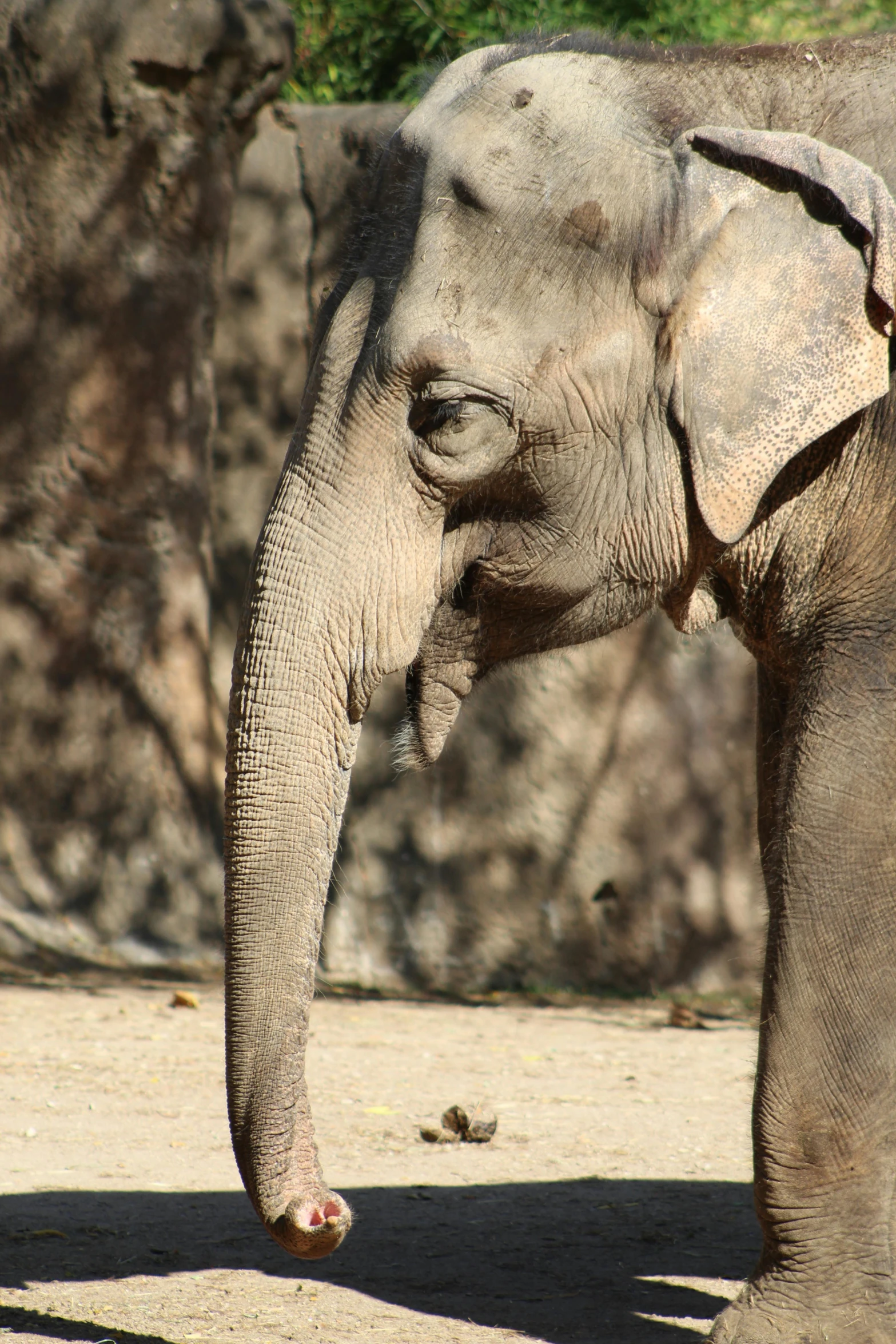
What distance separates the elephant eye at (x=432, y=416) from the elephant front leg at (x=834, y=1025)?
2.35 ft

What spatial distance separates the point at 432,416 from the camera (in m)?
2.40

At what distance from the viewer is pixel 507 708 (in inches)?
289

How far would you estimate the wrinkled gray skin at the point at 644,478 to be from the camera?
7.64 ft

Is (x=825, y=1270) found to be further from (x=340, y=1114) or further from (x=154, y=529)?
(x=154, y=529)

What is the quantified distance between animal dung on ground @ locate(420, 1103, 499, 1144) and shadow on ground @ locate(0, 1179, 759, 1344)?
0.38 metres

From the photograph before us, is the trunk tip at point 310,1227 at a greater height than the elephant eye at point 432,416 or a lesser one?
lesser

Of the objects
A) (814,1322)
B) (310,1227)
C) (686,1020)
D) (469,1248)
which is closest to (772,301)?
(310,1227)

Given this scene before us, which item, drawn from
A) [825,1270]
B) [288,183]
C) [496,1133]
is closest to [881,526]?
[825,1270]

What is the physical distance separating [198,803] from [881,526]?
4987mm

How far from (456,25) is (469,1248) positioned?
22.5 ft

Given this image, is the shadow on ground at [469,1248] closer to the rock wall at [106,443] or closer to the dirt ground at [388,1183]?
the dirt ground at [388,1183]

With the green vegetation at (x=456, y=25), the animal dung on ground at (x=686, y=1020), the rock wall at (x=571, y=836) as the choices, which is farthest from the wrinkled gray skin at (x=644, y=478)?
the green vegetation at (x=456, y=25)

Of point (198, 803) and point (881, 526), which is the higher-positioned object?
point (881, 526)

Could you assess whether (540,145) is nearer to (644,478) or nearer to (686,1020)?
(644,478)
